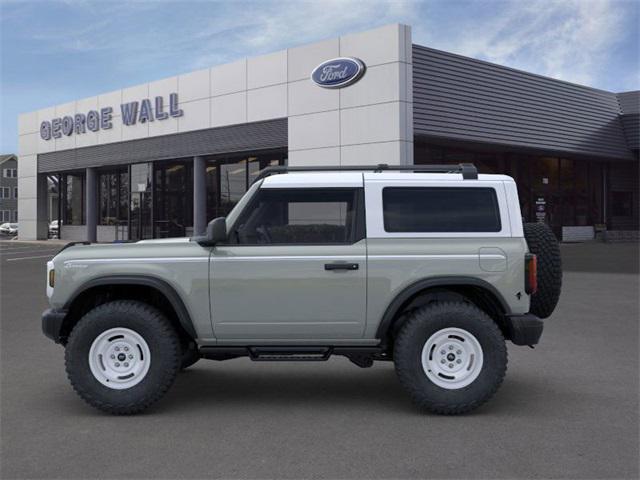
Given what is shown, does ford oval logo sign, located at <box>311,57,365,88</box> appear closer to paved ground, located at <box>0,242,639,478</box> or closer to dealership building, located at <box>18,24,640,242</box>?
Answer: dealership building, located at <box>18,24,640,242</box>

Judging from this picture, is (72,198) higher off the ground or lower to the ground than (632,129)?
lower

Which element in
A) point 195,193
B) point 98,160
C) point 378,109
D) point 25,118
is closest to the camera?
point 378,109

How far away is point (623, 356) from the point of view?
7.23 metres

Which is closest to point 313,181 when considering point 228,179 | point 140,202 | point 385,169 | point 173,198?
point 385,169

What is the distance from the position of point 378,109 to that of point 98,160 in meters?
17.8

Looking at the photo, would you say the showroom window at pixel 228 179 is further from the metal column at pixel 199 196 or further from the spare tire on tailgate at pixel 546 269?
the spare tire on tailgate at pixel 546 269

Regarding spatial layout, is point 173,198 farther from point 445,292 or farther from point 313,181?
point 445,292

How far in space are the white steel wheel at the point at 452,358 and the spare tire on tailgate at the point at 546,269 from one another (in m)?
0.83

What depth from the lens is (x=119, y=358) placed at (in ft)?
17.3

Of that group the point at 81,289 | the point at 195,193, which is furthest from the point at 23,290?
the point at 195,193

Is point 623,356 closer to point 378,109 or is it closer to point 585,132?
point 378,109

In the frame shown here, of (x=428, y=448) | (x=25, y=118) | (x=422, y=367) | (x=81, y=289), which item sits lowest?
(x=428, y=448)

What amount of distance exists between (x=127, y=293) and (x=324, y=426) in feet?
6.56

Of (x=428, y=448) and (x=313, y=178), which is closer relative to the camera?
(x=428, y=448)
